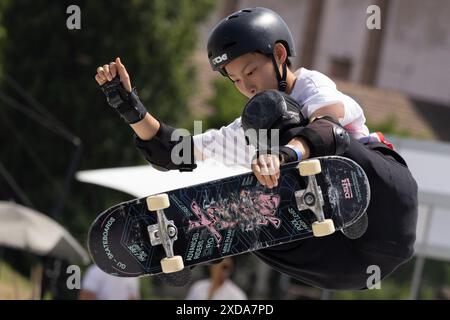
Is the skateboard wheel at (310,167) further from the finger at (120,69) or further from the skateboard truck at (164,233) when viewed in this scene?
the finger at (120,69)

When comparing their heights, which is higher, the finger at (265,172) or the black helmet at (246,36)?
the black helmet at (246,36)

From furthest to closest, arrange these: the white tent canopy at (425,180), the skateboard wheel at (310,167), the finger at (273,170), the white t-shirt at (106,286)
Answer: the white tent canopy at (425,180) → the white t-shirt at (106,286) → the skateboard wheel at (310,167) → the finger at (273,170)

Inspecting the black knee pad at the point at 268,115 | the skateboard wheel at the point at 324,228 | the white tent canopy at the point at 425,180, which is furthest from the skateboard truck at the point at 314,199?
the white tent canopy at the point at 425,180

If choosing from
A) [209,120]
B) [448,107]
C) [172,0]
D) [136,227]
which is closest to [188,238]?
[136,227]

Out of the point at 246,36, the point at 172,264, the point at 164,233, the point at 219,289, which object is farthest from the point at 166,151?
the point at 219,289

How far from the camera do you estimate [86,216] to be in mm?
14477

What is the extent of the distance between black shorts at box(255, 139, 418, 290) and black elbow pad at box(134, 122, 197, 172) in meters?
0.61

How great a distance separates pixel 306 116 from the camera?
14.5 feet

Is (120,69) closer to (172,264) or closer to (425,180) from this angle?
(172,264)

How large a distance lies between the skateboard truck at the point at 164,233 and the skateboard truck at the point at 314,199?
61cm

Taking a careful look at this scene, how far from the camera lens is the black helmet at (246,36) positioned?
4516 mm

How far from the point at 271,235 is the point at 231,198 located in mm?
253

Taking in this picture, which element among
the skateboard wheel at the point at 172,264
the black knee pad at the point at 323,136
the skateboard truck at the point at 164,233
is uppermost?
the black knee pad at the point at 323,136

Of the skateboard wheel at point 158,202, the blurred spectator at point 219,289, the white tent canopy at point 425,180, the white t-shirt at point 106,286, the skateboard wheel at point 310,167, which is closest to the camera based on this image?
the skateboard wheel at point 310,167
